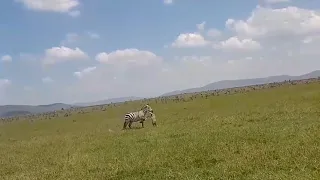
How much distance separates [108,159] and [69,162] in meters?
2.45

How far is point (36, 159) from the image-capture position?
87.1 ft

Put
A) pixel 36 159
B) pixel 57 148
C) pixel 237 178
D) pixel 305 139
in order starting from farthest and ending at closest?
pixel 57 148
pixel 36 159
pixel 305 139
pixel 237 178

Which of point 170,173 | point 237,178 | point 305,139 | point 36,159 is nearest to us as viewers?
point 237,178

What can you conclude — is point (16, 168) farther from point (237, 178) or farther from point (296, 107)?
point (296, 107)

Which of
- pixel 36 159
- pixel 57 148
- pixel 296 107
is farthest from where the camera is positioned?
pixel 296 107

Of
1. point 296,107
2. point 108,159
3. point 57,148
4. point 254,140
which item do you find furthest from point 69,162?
point 296,107

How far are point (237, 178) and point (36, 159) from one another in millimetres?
15205

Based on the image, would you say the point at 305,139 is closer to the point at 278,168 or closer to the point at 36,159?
the point at 278,168

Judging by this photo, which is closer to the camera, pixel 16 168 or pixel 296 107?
pixel 16 168

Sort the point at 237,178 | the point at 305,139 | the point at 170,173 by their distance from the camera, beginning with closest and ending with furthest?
the point at 237,178, the point at 170,173, the point at 305,139

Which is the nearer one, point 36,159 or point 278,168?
point 278,168

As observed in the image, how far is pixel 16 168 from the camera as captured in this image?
24516 mm

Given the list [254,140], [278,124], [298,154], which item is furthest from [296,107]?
[298,154]

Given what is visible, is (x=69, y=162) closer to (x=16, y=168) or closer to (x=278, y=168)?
(x=16, y=168)
